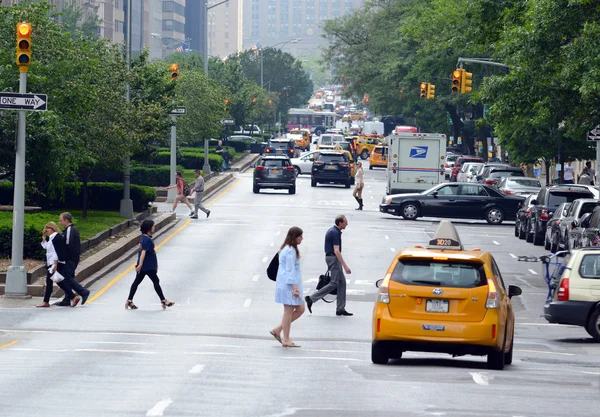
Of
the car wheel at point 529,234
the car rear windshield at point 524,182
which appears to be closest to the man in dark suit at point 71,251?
the car wheel at point 529,234

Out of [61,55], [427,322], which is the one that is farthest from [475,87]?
[427,322]

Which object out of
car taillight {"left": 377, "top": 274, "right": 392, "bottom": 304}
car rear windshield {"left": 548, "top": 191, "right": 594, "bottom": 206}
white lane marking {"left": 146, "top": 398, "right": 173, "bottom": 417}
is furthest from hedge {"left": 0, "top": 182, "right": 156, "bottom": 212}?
white lane marking {"left": 146, "top": 398, "right": 173, "bottom": 417}

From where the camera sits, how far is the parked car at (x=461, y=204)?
44.3 meters

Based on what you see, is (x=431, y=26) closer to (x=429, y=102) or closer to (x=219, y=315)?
(x=429, y=102)

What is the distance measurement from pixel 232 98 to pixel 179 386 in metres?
73.1

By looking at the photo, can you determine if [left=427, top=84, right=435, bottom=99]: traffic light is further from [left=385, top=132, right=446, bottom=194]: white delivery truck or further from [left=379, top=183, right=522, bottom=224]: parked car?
[left=379, top=183, right=522, bottom=224]: parked car

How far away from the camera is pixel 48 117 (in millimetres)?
29203

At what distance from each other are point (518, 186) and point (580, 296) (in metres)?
27.4

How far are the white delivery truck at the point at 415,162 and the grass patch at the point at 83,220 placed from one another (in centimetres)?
1614

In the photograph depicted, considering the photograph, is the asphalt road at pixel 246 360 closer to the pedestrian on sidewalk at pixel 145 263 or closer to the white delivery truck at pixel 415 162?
the pedestrian on sidewalk at pixel 145 263

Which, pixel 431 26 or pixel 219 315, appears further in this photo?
pixel 431 26

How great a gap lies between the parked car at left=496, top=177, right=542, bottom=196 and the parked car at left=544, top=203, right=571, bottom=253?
1078cm

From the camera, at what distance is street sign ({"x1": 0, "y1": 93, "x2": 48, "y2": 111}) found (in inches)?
906

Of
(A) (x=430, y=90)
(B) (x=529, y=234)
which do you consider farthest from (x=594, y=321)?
(A) (x=430, y=90)
